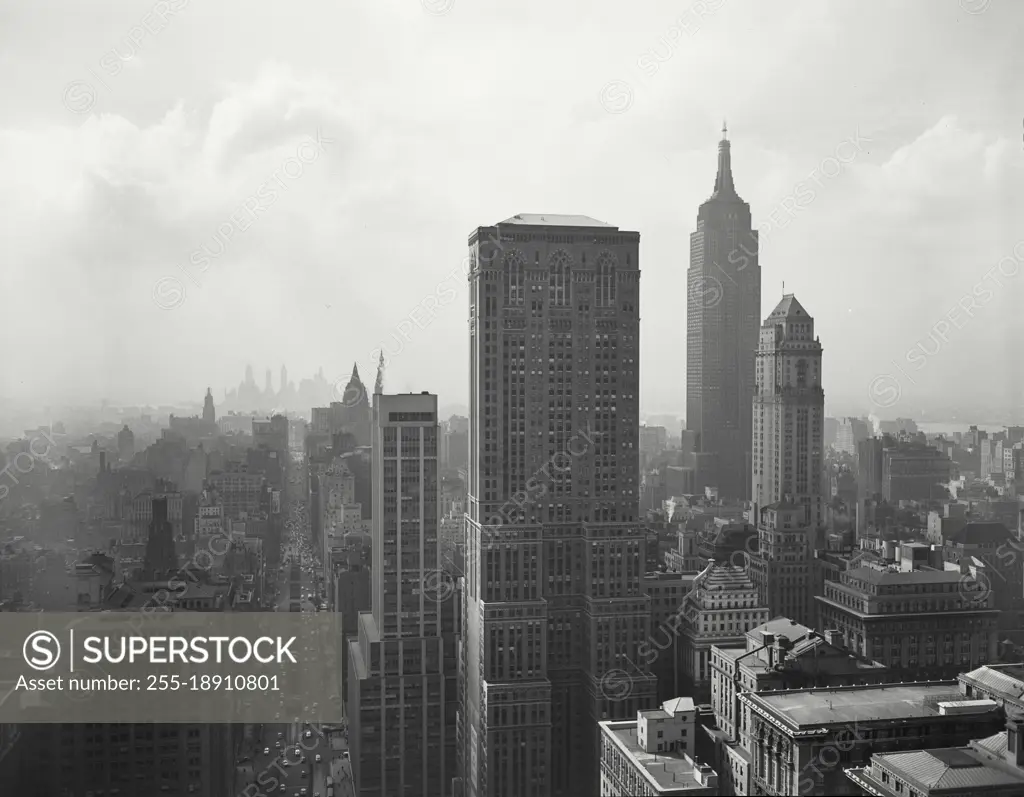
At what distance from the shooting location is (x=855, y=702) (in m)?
8.79

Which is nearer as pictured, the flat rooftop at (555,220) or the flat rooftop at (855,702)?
the flat rooftop at (855,702)

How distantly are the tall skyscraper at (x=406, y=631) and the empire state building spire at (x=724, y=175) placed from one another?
200 inches

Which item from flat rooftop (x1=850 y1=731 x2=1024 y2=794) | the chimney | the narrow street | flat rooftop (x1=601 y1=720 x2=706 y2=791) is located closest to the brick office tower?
the narrow street

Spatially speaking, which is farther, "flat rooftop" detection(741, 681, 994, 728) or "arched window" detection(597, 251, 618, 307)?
"arched window" detection(597, 251, 618, 307)

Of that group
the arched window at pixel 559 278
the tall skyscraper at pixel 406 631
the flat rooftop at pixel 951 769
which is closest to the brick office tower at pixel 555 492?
the arched window at pixel 559 278

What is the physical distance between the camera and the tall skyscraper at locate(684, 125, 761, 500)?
1730 cm

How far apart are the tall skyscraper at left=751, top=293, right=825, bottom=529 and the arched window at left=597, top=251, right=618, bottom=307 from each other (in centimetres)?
526

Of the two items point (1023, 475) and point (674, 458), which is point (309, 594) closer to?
point (674, 458)

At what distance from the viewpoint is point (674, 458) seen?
18359mm

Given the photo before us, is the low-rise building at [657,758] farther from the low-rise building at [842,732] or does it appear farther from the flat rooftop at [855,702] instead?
the flat rooftop at [855,702]

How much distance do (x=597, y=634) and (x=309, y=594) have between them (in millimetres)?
5005

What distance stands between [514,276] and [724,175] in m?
3.19

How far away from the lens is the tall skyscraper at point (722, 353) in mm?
17297

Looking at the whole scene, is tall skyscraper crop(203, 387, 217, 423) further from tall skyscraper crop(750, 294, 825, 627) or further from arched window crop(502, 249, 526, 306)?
tall skyscraper crop(750, 294, 825, 627)
